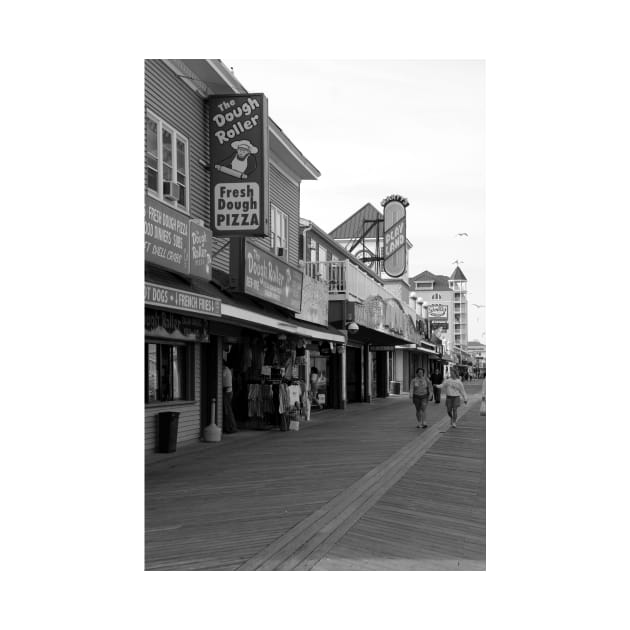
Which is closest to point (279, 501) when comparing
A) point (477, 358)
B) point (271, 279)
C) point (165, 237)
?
point (165, 237)

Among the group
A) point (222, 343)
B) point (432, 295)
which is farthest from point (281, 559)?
point (432, 295)

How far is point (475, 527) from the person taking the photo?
7.99 meters

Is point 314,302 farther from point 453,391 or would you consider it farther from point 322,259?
point 322,259

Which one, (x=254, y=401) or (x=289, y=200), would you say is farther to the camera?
(x=289, y=200)

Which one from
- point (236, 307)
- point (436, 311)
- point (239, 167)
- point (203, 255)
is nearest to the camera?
point (203, 255)

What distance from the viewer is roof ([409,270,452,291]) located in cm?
14425

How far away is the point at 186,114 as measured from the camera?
1576 cm

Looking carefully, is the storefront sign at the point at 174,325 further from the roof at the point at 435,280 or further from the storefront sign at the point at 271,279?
the roof at the point at 435,280

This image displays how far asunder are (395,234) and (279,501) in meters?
29.6

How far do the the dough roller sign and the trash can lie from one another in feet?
79.8

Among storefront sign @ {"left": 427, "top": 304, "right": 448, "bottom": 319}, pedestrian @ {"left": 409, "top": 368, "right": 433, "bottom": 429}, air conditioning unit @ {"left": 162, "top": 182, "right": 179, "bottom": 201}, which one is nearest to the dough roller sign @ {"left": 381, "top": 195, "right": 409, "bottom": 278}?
pedestrian @ {"left": 409, "top": 368, "right": 433, "bottom": 429}
